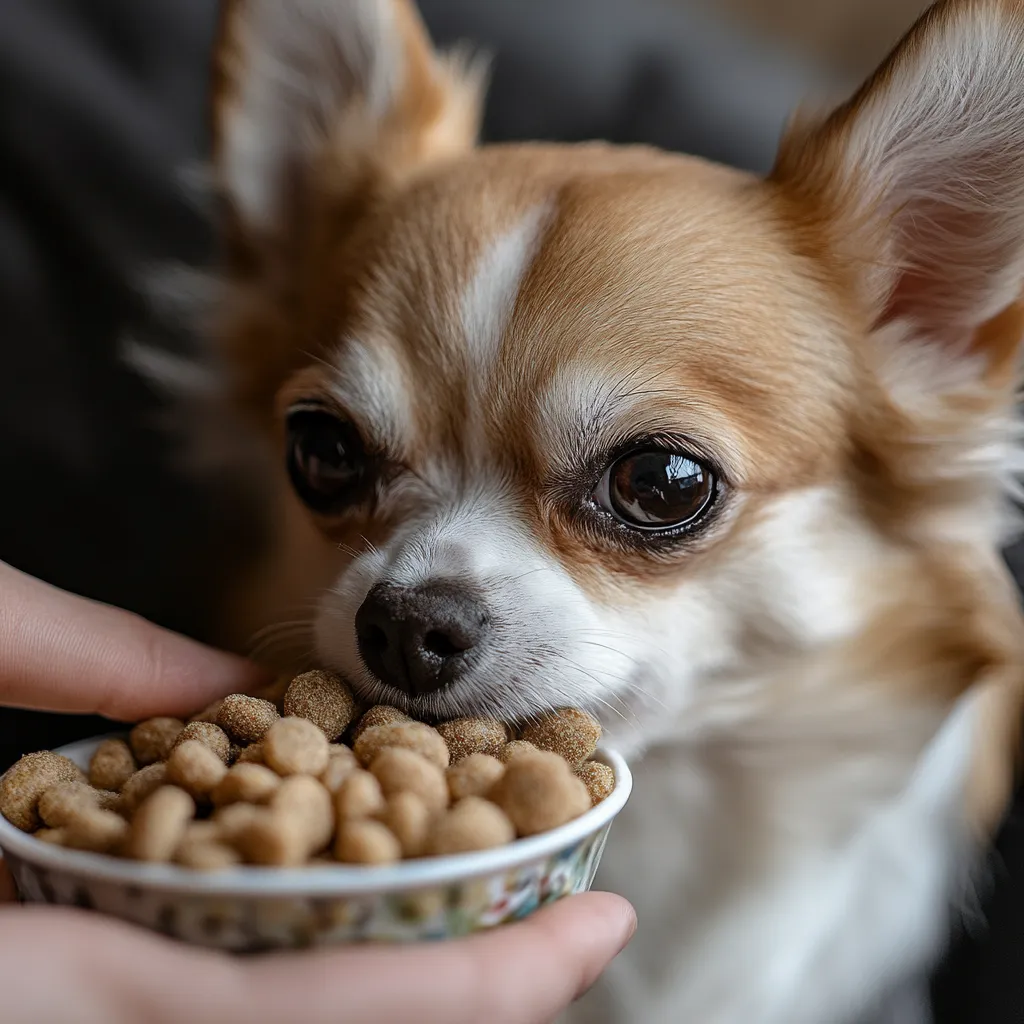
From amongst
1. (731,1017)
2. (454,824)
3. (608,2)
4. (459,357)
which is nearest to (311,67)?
(459,357)

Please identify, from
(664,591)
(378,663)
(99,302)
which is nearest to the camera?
(378,663)

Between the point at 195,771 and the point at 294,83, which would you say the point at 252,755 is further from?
the point at 294,83

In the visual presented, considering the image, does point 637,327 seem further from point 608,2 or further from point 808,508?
point 608,2

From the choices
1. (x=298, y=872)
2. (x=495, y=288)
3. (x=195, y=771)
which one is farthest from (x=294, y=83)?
(x=298, y=872)

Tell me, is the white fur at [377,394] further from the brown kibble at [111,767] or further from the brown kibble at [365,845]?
the brown kibble at [365,845]

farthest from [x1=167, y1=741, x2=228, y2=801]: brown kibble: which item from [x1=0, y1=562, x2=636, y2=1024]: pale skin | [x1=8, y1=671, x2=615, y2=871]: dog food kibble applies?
[x1=0, y1=562, x2=636, y2=1024]: pale skin

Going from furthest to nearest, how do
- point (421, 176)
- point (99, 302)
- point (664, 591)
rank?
point (99, 302)
point (421, 176)
point (664, 591)

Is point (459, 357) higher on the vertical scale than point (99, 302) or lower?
higher

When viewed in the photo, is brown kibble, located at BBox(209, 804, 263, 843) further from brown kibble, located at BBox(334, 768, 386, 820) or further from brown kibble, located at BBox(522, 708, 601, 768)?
brown kibble, located at BBox(522, 708, 601, 768)
